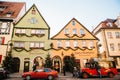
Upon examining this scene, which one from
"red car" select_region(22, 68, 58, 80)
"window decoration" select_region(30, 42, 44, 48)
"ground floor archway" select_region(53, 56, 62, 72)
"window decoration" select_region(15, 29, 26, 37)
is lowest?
"red car" select_region(22, 68, 58, 80)

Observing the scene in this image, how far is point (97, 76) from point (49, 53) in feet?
37.1

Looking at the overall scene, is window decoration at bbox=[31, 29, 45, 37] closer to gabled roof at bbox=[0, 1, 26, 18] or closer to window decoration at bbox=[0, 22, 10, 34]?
window decoration at bbox=[0, 22, 10, 34]

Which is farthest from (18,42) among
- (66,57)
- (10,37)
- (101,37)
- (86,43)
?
(101,37)

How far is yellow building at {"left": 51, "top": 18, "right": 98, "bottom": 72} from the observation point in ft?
89.1

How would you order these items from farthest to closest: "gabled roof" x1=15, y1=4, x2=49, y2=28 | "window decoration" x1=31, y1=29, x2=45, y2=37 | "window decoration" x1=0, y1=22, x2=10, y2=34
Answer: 1. "gabled roof" x1=15, y1=4, x2=49, y2=28
2. "window decoration" x1=31, y1=29, x2=45, y2=37
3. "window decoration" x1=0, y1=22, x2=10, y2=34

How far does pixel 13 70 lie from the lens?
24672 mm

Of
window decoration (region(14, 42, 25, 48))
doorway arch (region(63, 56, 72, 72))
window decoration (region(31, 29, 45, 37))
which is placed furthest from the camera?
window decoration (region(31, 29, 45, 37))

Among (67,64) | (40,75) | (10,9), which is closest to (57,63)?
(67,64)

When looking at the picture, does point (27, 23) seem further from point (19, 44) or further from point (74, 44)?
point (74, 44)

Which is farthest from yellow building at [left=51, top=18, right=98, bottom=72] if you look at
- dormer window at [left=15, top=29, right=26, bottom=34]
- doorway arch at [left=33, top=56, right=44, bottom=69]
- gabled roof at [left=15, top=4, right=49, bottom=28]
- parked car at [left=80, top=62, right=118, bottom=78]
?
parked car at [left=80, top=62, right=118, bottom=78]

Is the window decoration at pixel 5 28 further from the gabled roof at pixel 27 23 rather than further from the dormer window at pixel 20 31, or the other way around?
the gabled roof at pixel 27 23

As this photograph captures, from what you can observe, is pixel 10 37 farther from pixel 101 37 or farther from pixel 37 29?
pixel 101 37

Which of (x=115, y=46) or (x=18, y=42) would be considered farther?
(x=115, y=46)

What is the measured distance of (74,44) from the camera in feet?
92.7
